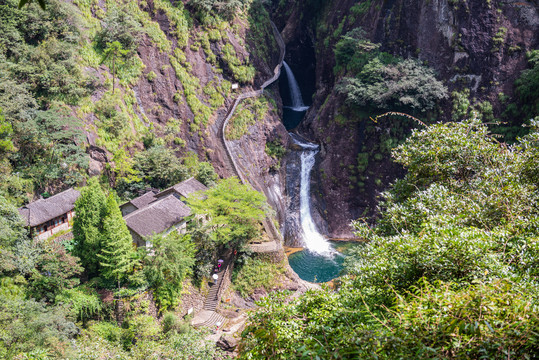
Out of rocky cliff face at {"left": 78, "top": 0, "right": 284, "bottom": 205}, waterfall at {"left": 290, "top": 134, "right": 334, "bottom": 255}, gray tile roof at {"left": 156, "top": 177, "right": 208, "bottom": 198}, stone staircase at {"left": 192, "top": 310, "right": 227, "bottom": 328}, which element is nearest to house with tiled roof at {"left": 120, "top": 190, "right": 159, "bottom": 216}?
gray tile roof at {"left": 156, "top": 177, "right": 208, "bottom": 198}

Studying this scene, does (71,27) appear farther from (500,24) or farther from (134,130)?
(500,24)

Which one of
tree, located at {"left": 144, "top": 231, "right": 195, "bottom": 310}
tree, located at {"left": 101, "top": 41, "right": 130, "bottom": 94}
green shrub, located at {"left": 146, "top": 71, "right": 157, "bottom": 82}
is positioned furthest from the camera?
green shrub, located at {"left": 146, "top": 71, "right": 157, "bottom": 82}

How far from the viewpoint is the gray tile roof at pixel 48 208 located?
1894cm

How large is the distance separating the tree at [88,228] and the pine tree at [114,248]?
1.35 feet

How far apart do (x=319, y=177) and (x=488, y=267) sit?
105 feet

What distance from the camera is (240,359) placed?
20.7ft

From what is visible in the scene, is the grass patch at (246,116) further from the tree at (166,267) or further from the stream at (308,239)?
the tree at (166,267)

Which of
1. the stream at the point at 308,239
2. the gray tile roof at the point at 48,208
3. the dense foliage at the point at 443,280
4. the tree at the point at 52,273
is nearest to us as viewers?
the dense foliage at the point at 443,280

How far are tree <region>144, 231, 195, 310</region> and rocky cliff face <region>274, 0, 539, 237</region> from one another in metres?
19.3

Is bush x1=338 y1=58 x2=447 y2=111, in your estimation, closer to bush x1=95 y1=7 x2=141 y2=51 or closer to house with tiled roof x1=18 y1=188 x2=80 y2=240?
bush x1=95 y1=7 x2=141 y2=51

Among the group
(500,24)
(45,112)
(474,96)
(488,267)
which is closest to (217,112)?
(45,112)

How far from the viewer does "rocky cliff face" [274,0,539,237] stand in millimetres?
33781

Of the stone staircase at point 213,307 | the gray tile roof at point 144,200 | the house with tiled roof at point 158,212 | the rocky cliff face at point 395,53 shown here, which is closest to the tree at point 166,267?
the house with tiled roof at point 158,212

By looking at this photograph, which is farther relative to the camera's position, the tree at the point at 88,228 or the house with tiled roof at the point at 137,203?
the house with tiled roof at the point at 137,203
